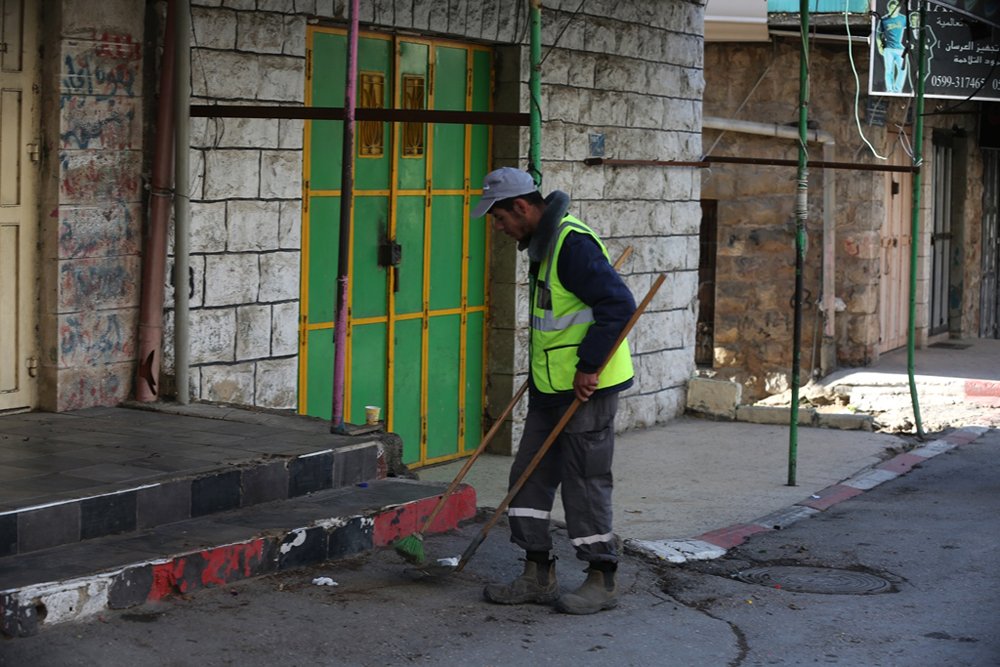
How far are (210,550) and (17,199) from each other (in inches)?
101

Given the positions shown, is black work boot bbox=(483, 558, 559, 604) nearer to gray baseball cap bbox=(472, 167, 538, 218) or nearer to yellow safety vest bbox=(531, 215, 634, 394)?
yellow safety vest bbox=(531, 215, 634, 394)

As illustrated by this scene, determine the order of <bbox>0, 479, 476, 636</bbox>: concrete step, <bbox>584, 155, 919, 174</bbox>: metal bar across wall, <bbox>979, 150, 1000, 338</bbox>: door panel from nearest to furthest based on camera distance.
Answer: <bbox>0, 479, 476, 636</bbox>: concrete step, <bbox>584, 155, 919, 174</bbox>: metal bar across wall, <bbox>979, 150, 1000, 338</bbox>: door panel

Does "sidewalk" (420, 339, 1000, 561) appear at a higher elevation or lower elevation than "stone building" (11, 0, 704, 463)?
lower

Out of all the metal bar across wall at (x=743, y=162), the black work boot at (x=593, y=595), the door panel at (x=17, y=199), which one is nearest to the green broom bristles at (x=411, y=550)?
the black work boot at (x=593, y=595)

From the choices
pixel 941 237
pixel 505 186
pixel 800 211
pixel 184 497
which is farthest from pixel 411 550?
pixel 941 237

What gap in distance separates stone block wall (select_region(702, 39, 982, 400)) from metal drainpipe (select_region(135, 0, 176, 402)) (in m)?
8.70

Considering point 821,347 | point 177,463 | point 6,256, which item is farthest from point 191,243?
point 821,347

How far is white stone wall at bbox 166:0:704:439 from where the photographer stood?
820 cm

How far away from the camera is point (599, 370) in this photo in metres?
6.05

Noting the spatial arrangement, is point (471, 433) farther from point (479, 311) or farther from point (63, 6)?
point (63, 6)

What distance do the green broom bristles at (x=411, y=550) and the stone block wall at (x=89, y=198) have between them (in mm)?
2304

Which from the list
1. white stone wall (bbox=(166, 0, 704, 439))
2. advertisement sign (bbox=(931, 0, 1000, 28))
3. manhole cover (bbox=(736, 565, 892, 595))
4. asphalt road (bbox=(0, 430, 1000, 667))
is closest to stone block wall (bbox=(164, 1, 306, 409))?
white stone wall (bbox=(166, 0, 704, 439))

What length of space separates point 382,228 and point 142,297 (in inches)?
82.4

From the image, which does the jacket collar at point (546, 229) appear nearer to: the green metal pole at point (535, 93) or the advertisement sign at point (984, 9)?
the green metal pole at point (535, 93)
